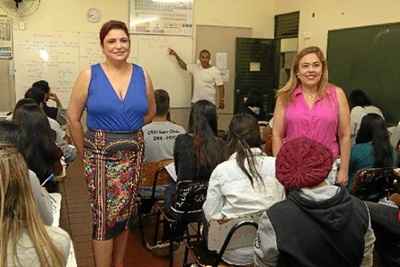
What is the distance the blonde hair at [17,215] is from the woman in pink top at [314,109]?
163 cm

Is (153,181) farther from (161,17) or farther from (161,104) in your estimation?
(161,17)

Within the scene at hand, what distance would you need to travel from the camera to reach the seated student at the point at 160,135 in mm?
3223

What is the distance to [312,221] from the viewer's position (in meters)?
1.44

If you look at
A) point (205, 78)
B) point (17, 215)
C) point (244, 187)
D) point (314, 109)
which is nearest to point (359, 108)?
point (314, 109)

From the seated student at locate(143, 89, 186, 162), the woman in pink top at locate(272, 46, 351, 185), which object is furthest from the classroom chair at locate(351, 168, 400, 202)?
the seated student at locate(143, 89, 186, 162)

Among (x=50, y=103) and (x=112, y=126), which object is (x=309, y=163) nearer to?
(x=112, y=126)

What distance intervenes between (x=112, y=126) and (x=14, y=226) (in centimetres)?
108

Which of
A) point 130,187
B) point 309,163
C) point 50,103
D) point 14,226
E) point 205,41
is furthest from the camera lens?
point 205,41

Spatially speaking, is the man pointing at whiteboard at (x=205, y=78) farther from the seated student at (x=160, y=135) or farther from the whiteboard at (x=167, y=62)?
the seated student at (x=160, y=135)

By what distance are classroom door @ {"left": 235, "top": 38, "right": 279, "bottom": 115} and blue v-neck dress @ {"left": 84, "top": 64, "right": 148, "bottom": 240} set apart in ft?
16.7

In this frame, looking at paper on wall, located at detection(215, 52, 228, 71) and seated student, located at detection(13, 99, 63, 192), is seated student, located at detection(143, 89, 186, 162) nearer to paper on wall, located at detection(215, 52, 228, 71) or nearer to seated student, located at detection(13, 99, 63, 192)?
seated student, located at detection(13, 99, 63, 192)

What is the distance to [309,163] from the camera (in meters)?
1.48

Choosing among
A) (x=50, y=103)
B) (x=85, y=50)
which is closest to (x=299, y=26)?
(x=85, y=50)

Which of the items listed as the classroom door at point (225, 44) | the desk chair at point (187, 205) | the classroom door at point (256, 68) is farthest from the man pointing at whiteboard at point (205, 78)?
the desk chair at point (187, 205)
